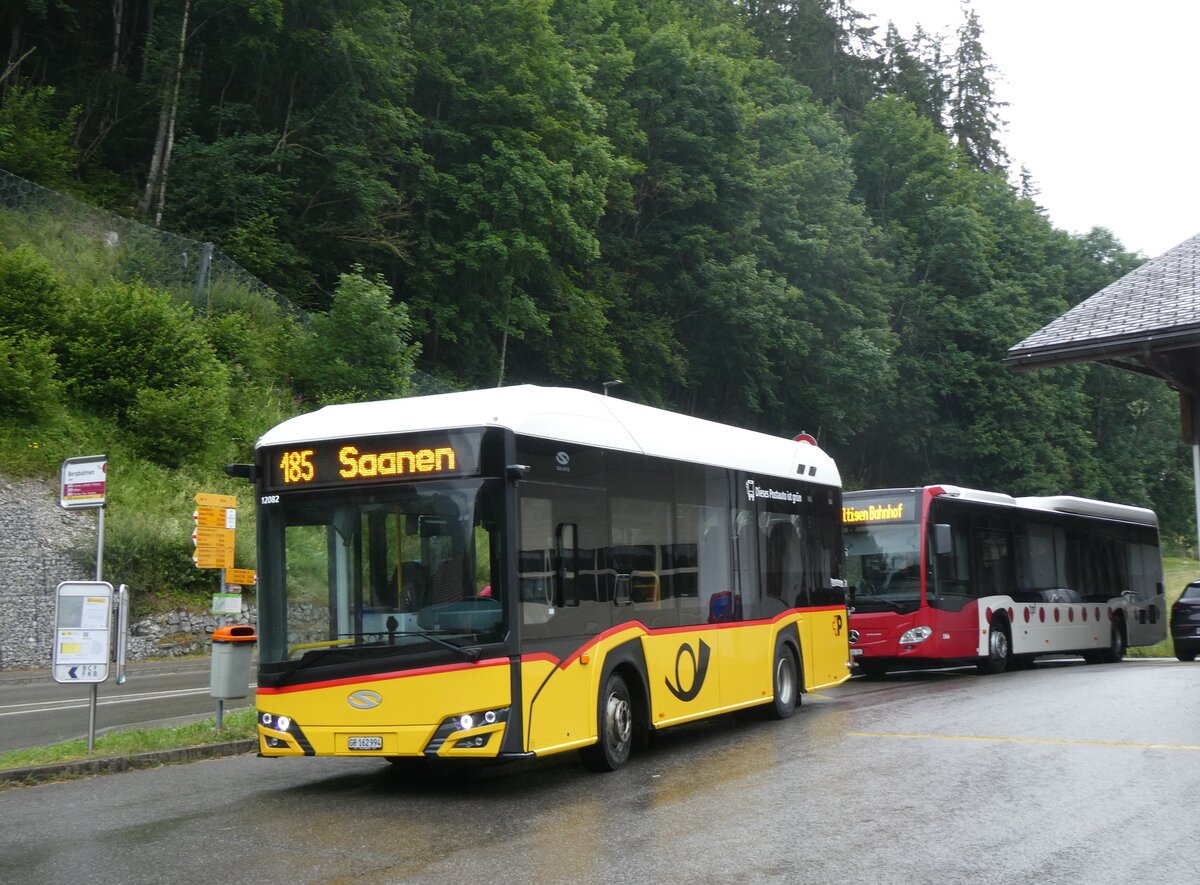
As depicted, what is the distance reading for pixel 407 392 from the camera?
113ft

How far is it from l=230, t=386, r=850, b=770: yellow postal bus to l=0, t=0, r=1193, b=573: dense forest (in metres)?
20.1

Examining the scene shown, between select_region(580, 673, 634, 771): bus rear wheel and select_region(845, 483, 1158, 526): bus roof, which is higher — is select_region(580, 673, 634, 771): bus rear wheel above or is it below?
below

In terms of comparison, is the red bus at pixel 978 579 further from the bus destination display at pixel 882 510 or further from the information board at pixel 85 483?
the information board at pixel 85 483

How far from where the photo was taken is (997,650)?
22609 mm

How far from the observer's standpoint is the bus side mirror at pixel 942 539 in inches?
805

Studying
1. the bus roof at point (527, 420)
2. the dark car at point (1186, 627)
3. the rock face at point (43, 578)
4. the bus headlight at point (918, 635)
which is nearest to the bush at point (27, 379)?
the rock face at point (43, 578)

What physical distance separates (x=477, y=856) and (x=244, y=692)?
5.93 meters

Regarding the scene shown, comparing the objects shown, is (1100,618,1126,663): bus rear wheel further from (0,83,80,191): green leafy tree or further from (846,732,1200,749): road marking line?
(0,83,80,191): green leafy tree

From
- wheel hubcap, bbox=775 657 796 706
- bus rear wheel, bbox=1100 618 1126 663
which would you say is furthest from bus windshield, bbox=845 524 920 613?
bus rear wheel, bbox=1100 618 1126 663

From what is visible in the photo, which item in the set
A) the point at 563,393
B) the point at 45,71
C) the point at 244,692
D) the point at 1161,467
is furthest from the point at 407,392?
the point at 1161,467

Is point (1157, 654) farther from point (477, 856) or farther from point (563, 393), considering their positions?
point (477, 856)

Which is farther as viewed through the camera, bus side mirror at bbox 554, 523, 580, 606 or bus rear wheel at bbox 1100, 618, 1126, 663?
bus rear wheel at bbox 1100, 618, 1126, 663

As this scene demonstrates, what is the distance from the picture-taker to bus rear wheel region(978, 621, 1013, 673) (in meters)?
22.4

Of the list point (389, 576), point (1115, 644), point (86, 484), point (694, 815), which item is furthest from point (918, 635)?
point (86, 484)
